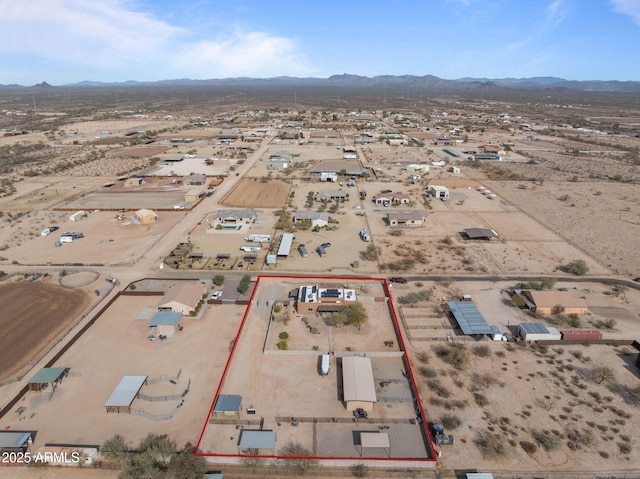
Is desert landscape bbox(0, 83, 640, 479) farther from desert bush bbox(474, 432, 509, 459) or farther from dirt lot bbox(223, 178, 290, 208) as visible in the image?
dirt lot bbox(223, 178, 290, 208)

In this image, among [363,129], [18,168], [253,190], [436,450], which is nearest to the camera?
[436,450]

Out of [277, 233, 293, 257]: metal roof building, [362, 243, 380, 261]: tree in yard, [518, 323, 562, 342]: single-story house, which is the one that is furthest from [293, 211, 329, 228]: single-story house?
[518, 323, 562, 342]: single-story house

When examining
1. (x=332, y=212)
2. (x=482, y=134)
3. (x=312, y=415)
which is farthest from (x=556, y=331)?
(x=482, y=134)

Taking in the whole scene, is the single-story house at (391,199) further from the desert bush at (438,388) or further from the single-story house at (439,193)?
the desert bush at (438,388)

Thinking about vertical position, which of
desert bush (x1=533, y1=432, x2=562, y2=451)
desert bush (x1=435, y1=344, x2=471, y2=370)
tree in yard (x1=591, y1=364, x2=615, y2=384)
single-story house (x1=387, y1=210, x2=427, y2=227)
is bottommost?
desert bush (x1=533, y1=432, x2=562, y2=451)

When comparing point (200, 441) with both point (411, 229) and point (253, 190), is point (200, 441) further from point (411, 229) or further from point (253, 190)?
point (253, 190)

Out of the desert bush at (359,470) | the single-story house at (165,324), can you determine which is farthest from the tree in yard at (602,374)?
the single-story house at (165,324)
